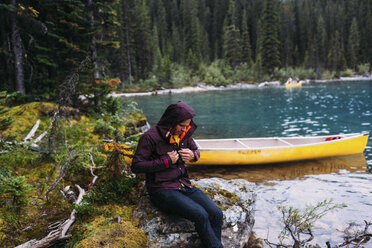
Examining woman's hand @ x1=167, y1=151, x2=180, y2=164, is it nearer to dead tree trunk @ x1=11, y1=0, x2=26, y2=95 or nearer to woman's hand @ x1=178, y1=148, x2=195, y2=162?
woman's hand @ x1=178, y1=148, x2=195, y2=162

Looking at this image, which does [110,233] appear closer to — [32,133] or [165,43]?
[32,133]

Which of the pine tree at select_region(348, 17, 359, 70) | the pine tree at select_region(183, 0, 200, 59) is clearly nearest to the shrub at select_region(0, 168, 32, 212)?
the pine tree at select_region(183, 0, 200, 59)

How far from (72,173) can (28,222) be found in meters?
1.67

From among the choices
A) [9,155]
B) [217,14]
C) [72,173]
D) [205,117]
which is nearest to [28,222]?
[72,173]

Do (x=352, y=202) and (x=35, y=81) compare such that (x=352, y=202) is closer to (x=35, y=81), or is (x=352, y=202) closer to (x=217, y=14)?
(x=35, y=81)

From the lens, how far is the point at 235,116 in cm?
2200

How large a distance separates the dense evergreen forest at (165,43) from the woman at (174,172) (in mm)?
3882

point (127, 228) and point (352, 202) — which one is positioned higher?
point (127, 228)

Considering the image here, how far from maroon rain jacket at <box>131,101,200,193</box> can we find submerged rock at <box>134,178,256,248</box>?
0.50 m

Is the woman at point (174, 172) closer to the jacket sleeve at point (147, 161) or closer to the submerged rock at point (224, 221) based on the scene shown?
the jacket sleeve at point (147, 161)

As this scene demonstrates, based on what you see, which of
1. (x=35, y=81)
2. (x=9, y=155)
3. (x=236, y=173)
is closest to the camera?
(x=9, y=155)

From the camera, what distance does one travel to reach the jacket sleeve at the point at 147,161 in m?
3.32

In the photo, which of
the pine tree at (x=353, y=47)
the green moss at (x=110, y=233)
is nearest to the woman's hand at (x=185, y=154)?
the green moss at (x=110, y=233)

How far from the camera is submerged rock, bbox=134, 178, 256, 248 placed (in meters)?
3.44
